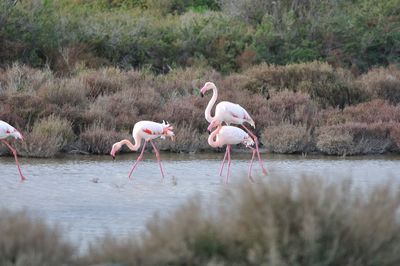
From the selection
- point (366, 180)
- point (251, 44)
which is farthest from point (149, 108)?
point (251, 44)

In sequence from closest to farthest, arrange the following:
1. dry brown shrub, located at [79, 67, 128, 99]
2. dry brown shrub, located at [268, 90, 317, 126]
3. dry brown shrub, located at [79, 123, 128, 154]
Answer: dry brown shrub, located at [79, 123, 128, 154]
dry brown shrub, located at [268, 90, 317, 126]
dry brown shrub, located at [79, 67, 128, 99]

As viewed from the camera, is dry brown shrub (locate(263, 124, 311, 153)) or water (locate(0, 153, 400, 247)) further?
dry brown shrub (locate(263, 124, 311, 153))

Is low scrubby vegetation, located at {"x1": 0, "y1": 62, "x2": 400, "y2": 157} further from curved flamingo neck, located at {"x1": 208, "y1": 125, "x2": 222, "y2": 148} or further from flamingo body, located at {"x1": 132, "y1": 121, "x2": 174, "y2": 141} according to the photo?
curved flamingo neck, located at {"x1": 208, "y1": 125, "x2": 222, "y2": 148}

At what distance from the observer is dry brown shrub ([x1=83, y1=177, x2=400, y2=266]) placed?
7.35 m

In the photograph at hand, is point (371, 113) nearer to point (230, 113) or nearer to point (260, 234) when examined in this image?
point (230, 113)

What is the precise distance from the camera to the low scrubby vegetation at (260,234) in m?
7.34

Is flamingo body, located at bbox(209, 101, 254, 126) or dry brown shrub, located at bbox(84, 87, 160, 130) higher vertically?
flamingo body, located at bbox(209, 101, 254, 126)

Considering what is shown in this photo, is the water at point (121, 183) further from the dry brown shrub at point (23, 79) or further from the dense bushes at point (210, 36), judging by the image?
the dense bushes at point (210, 36)

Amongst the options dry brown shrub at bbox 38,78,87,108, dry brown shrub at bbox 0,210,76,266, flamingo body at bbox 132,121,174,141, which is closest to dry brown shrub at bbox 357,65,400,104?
dry brown shrub at bbox 38,78,87,108

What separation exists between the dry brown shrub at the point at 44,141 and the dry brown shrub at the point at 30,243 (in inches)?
409

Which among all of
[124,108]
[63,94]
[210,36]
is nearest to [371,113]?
[124,108]

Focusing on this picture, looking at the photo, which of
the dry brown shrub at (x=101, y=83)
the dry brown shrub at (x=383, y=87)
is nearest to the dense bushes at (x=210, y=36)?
the dry brown shrub at (x=101, y=83)

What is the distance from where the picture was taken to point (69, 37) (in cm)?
2772

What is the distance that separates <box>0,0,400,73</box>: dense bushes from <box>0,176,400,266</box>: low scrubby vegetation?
17.8m
